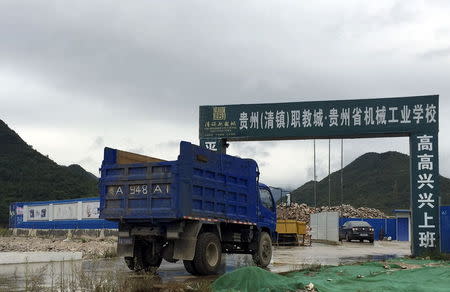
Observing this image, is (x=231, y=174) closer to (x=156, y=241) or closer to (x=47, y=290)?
(x=156, y=241)

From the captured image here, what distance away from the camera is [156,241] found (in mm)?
14227

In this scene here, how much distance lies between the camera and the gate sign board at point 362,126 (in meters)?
20.9

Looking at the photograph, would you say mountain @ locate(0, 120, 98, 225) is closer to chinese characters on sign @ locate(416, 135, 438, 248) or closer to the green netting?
chinese characters on sign @ locate(416, 135, 438, 248)

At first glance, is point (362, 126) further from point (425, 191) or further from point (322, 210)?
point (322, 210)

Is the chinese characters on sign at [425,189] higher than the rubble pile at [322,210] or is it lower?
higher

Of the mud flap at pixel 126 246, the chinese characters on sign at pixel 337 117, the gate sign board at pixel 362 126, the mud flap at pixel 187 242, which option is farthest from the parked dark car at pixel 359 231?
the mud flap at pixel 187 242

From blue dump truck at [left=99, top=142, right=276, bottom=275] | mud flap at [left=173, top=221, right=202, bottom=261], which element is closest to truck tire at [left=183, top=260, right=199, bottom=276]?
blue dump truck at [left=99, top=142, right=276, bottom=275]

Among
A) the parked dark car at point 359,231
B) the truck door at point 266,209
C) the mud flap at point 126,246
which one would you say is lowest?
the parked dark car at point 359,231

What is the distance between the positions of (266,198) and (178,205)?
5140mm

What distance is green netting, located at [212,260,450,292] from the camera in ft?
32.1

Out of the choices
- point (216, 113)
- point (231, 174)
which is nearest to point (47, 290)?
point (231, 174)

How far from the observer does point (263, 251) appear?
16719mm

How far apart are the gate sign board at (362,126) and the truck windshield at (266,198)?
15.8 ft

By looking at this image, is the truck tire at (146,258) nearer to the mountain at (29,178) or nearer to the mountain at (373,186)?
the mountain at (29,178)
